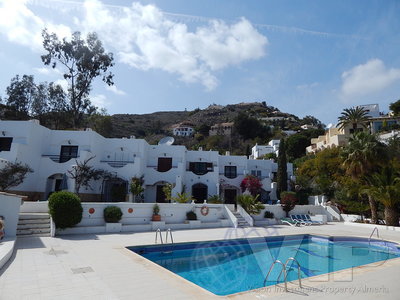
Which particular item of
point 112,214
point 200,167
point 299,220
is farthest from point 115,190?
point 299,220

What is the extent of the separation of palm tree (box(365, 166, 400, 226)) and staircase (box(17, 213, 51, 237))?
21904 millimetres

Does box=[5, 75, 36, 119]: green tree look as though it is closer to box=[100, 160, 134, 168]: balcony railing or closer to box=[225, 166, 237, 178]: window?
box=[100, 160, 134, 168]: balcony railing

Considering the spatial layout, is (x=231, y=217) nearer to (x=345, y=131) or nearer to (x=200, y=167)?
(x=200, y=167)

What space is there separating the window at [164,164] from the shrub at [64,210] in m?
15.4

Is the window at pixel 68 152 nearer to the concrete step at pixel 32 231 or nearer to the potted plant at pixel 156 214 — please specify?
the potted plant at pixel 156 214

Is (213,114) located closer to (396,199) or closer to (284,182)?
(284,182)

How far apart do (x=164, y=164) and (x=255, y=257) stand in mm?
19015

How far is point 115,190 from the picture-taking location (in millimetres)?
24500

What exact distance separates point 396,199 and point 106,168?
24.1 m

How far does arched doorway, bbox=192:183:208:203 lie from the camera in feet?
99.6

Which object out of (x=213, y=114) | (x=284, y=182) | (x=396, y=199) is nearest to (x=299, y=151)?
(x=284, y=182)

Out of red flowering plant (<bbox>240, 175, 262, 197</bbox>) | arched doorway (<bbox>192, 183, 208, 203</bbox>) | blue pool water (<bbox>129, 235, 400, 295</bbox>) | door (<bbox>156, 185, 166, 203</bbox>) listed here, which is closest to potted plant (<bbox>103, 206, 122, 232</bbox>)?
blue pool water (<bbox>129, 235, 400, 295</bbox>)

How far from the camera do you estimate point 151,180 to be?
91.9 ft

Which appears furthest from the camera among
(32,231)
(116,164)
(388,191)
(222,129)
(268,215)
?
(222,129)
